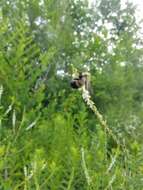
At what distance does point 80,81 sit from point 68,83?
2.27 meters

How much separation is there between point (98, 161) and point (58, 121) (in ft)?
1.58

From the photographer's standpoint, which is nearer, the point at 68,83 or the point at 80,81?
the point at 80,81

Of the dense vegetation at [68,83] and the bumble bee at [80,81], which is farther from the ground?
the dense vegetation at [68,83]

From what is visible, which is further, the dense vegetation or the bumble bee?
the dense vegetation

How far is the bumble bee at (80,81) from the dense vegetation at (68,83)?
0.93 feet

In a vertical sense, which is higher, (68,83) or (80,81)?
(68,83)

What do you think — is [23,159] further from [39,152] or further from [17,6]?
[17,6]

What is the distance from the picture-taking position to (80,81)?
144 cm

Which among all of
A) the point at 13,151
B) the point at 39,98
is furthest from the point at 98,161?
the point at 39,98

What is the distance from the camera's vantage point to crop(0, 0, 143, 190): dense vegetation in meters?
1.96

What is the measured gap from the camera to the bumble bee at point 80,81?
143 cm

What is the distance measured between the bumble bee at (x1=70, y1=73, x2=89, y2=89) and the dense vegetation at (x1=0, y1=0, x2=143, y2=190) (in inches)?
11.1

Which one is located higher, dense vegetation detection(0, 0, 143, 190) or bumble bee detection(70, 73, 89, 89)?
dense vegetation detection(0, 0, 143, 190)

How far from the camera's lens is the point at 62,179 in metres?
1.92
